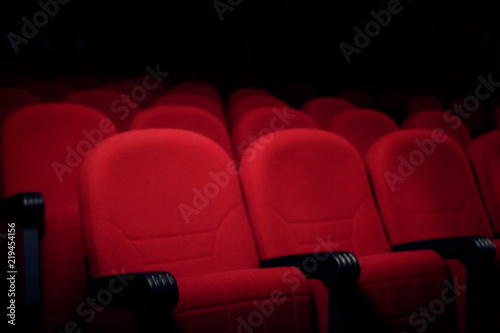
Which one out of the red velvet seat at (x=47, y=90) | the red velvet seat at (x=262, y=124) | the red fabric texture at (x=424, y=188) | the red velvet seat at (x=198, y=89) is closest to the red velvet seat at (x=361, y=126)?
the red velvet seat at (x=262, y=124)

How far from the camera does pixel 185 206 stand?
457 millimetres

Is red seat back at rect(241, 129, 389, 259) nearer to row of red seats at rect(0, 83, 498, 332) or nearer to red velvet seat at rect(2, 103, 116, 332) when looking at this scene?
row of red seats at rect(0, 83, 498, 332)

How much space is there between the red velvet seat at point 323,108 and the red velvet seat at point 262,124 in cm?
17

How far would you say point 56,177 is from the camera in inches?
20.6

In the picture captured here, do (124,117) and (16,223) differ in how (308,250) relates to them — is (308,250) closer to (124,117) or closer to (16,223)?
(16,223)

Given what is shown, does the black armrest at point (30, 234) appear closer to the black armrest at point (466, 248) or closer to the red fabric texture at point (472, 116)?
the black armrest at point (466, 248)

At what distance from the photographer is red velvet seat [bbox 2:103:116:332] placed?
446mm

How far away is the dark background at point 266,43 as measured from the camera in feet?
4.10

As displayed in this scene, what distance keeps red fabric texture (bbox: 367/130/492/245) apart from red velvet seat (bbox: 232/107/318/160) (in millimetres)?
171

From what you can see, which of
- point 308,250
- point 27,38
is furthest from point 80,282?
point 27,38

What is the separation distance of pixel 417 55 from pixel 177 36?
32.7 inches

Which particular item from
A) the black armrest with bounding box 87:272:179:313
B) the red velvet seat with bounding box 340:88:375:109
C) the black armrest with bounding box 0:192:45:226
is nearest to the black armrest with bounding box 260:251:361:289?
the black armrest with bounding box 87:272:179:313

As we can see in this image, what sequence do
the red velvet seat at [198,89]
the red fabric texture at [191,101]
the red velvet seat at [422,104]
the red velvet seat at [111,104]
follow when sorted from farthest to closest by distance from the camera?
the red velvet seat at [422,104] → the red velvet seat at [198,89] → the red fabric texture at [191,101] → the red velvet seat at [111,104]

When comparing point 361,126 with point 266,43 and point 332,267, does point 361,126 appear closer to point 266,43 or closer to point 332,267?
point 332,267
